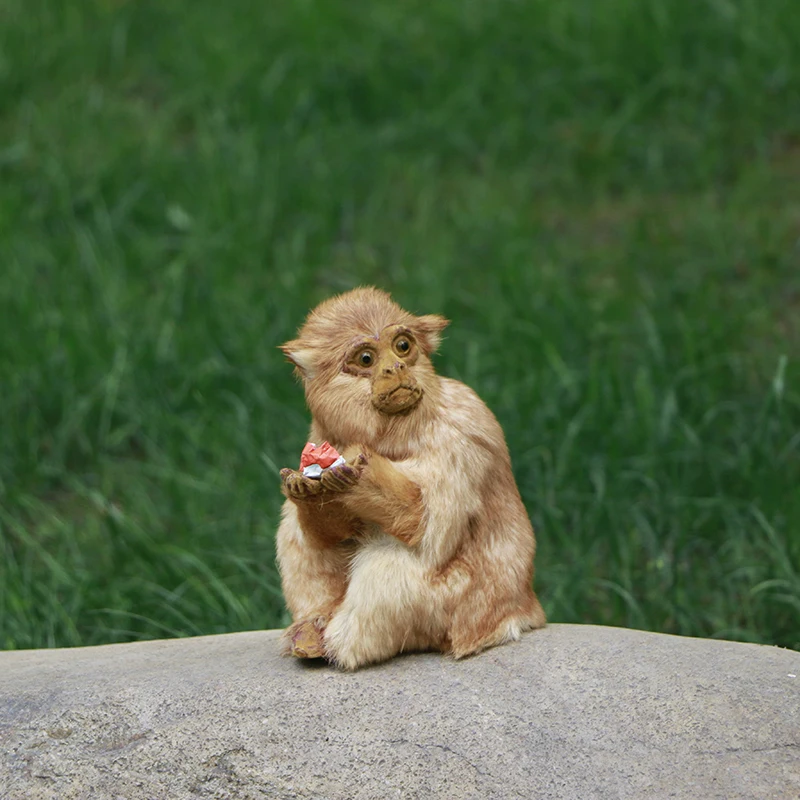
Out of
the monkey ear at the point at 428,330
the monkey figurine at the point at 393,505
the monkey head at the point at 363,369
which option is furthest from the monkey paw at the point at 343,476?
the monkey ear at the point at 428,330

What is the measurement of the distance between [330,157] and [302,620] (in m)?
3.75

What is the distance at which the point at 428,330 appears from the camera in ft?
8.94

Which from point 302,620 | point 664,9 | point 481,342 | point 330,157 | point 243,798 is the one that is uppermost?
point 664,9

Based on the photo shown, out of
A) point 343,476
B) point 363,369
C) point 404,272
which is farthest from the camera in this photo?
point 404,272

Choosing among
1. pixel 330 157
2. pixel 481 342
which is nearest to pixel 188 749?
pixel 481 342

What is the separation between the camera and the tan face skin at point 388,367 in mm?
2533

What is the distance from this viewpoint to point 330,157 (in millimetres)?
6066

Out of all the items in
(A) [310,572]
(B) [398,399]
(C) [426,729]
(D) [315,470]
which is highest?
(B) [398,399]

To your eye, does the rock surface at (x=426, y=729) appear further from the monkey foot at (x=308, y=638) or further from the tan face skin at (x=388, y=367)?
the tan face skin at (x=388, y=367)

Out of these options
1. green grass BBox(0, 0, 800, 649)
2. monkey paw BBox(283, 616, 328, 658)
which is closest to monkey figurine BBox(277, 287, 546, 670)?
monkey paw BBox(283, 616, 328, 658)

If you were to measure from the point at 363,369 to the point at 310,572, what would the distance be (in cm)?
49

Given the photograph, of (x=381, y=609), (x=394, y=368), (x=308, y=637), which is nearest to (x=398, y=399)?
(x=394, y=368)

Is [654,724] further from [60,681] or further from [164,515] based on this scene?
[164,515]

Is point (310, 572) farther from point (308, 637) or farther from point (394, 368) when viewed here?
point (394, 368)
